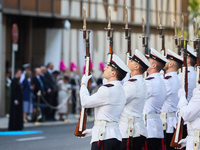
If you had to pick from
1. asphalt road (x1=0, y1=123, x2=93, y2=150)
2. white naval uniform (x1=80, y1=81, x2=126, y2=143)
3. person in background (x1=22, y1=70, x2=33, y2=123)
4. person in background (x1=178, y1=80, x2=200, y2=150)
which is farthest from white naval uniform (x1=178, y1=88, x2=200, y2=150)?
person in background (x1=22, y1=70, x2=33, y2=123)

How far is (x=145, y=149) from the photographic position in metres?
7.77

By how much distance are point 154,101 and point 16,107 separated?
323 inches

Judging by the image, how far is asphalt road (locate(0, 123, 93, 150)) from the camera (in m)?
11.9

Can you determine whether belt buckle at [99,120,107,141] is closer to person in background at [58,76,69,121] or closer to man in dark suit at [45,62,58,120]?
man in dark suit at [45,62,58,120]

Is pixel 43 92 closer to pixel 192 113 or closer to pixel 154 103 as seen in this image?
pixel 154 103

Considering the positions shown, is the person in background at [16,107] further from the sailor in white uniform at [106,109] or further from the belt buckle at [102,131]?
the belt buckle at [102,131]

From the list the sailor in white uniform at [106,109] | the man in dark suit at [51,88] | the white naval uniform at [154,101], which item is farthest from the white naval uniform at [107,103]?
the man in dark suit at [51,88]

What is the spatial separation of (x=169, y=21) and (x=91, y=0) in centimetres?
640

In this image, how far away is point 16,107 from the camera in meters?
15.4

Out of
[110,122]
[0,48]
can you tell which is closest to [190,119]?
[110,122]

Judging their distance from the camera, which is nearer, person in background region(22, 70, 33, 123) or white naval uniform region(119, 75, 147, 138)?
white naval uniform region(119, 75, 147, 138)

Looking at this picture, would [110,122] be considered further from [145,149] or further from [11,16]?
[11,16]

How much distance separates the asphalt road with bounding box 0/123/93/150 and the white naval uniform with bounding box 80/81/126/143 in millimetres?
5318

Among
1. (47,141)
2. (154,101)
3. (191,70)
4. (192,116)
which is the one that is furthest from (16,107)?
(192,116)
